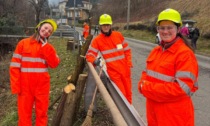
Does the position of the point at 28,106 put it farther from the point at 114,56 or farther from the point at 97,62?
the point at 114,56

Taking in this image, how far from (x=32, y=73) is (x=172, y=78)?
8.23ft

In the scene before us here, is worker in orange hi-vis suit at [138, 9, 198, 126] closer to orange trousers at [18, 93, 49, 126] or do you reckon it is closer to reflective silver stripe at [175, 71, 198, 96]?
reflective silver stripe at [175, 71, 198, 96]

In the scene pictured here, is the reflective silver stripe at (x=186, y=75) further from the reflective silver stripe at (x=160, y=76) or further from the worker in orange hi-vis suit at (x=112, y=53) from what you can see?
the worker in orange hi-vis suit at (x=112, y=53)

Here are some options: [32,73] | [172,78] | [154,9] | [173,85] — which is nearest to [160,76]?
[172,78]

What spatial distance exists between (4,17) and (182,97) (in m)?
25.4

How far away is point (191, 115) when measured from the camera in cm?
313

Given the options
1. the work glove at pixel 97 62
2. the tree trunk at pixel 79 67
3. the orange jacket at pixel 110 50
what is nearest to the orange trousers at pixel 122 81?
the orange jacket at pixel 110 50

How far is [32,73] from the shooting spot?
4.87 m

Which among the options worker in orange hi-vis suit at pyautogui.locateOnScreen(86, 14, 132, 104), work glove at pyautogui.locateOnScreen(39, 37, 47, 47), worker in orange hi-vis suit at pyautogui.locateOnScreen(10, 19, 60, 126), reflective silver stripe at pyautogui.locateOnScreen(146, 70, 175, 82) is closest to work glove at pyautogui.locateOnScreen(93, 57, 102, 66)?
worker in orange hi-vis suit at pyautogui.locateOnScreen(86, 14, 132, 104)

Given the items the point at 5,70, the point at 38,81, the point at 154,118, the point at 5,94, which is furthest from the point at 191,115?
the point at 5,70

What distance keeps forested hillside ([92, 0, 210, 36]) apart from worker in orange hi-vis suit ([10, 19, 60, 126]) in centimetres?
2122

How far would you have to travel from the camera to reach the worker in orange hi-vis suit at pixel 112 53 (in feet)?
18.8

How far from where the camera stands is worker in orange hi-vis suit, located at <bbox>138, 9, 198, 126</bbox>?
9.77 ft

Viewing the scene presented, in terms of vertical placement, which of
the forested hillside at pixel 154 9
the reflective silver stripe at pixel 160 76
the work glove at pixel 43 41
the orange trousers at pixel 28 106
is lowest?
the orange trousers at pixel 28 106
